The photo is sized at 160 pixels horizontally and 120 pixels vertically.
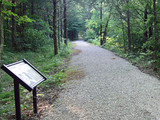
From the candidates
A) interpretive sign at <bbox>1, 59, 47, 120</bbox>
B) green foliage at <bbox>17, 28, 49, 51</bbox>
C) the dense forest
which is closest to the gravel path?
interpretive sign at <bbox>1, 59, 47, 120</bbox>

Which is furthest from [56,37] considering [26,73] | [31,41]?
[26,73]

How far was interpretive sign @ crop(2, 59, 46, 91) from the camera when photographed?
2.88 metres

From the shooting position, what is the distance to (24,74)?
10.4ft

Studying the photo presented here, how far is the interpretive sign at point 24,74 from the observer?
2.88 m

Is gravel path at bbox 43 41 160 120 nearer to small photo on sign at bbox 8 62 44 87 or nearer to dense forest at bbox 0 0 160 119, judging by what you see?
small photo on sign at bbox 8 62 44 87

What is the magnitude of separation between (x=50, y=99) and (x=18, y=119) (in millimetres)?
1549

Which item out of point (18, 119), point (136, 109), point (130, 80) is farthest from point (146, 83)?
point (18, 119)

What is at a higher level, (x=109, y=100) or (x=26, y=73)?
(x=26, y=73)

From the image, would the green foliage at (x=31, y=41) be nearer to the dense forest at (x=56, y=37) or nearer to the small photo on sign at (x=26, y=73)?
the dense forest at (x=56, y=37)

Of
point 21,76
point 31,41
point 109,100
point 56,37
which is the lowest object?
point 109,100

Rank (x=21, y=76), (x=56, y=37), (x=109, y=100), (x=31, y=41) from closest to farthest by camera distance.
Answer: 1. (x=21, y=76)
2. (x=109, y=100)
3. (x=56, y=37)
4. (x=31, y=41)

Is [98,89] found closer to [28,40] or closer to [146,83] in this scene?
[146,83]

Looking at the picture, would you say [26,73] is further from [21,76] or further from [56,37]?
[56,37]

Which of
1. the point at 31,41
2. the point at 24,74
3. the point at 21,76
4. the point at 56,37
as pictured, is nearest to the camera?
the point at 21,76
